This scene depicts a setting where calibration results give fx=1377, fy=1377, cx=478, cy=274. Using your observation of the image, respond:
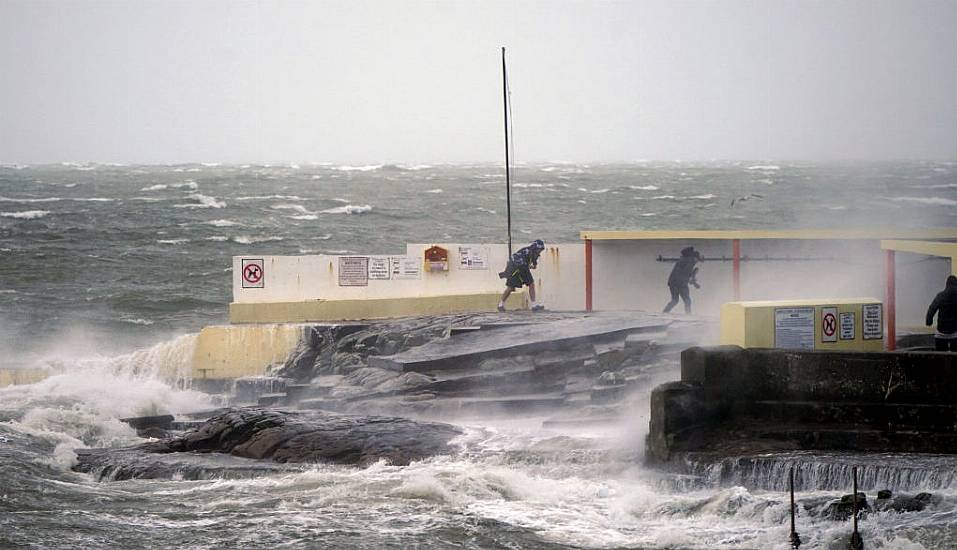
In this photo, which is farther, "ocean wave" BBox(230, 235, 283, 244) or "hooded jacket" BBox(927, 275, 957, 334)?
"ocean wave" BBox(230, 235, 283, 244)

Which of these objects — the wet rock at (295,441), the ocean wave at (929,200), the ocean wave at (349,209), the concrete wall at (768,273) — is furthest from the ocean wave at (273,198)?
the wet rock at (295,441)

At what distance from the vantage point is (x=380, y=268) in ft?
90.3

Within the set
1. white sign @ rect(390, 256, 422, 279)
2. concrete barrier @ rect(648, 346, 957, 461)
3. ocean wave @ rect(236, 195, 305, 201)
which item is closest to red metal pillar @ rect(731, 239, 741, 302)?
white sign @ rect(390, 256, 422, 279)

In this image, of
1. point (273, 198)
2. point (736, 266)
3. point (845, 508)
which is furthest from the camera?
point (273, 198)

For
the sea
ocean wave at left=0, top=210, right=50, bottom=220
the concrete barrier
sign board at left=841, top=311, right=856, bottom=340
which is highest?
ocean wave at left=0, top=210, right=50, bottom=220

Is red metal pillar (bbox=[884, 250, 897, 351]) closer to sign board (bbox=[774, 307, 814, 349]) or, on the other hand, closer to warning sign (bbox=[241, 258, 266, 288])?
sign board (bbox=[774, 307, 814, 349])

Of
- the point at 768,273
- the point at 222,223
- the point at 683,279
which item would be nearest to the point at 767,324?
the point at 683,279

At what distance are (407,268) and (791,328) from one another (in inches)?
422

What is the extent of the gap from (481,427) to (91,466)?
571 centimetres

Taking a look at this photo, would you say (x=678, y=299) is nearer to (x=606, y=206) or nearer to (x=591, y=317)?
(x=591, y=317)

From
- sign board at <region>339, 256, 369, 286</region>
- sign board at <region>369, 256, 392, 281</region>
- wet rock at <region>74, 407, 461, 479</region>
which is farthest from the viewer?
sign board at <region>369, 256, 392, 281</region>

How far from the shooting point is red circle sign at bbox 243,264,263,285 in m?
26.9

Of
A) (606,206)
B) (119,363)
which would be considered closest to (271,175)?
(606,206)

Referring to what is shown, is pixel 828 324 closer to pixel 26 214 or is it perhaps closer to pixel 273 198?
pixel 26 214
